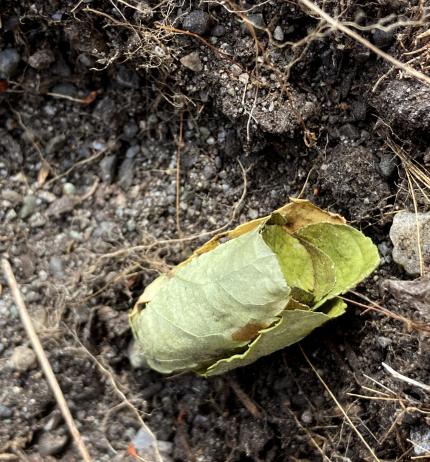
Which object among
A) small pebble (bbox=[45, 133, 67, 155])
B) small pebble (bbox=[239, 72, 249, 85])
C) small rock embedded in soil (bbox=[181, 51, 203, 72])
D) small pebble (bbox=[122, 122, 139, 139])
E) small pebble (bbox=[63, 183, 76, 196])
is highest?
small pebble (bbox=[239, 72, 249, 85])

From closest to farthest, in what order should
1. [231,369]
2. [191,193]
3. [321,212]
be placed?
[321,212] → [231,369] → [191,193]

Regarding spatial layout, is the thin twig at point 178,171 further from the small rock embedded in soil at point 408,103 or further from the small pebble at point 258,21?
the small rock embedded in soil at point 408,103

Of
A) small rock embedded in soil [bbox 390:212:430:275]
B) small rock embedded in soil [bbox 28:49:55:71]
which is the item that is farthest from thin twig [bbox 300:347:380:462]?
small rock embedded in soil [bbox 28:49:55:71]

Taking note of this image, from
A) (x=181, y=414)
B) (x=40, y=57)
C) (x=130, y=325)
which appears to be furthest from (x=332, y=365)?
(x=40, y=57)

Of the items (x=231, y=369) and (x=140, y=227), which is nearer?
(x=231, y=369)

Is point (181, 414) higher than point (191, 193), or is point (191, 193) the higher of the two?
point (191, 193)

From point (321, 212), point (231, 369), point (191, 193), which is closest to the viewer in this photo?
point (321, 212)

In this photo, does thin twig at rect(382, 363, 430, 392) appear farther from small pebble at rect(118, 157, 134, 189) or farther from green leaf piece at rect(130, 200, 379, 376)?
small pebble at rect(118, 157, 134, 189)

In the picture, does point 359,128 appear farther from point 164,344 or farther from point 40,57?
point 40,57
